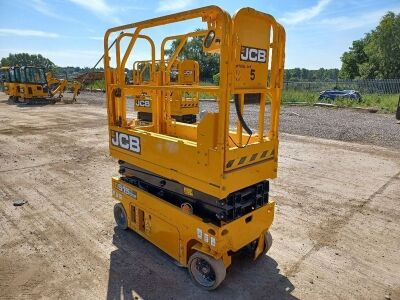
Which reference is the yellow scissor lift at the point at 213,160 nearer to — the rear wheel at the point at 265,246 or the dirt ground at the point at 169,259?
the rear wheel at the point at 265,246

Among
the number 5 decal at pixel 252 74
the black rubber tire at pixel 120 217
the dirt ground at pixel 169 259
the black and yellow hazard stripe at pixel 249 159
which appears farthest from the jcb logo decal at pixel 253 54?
the black rubber tire at pixel 120 217

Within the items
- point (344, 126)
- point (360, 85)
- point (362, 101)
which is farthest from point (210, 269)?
point (360, 85)

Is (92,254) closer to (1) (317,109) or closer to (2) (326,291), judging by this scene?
(2) (326,291)

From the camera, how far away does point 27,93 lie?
74.8 ft

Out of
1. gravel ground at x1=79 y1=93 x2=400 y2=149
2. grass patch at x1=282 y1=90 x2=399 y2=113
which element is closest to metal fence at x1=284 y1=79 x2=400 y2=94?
grass patch at x1=282 y1=90 x2=399 y2=113

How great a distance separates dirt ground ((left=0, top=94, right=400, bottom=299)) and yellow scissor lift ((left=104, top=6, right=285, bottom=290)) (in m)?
0.34

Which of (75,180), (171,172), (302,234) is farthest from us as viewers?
(75,180)

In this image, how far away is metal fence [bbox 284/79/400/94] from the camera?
2857 cm

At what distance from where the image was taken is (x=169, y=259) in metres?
4.13

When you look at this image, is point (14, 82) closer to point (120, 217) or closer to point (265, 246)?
point (120, 217)

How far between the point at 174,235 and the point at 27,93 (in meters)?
23.2

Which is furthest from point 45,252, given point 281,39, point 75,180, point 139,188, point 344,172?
point 344,172

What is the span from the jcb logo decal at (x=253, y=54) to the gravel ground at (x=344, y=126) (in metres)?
5.92

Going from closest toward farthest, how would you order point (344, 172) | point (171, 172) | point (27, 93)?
1. point (171, 172)
2. point (344, 172)
3. point (27, 93)
